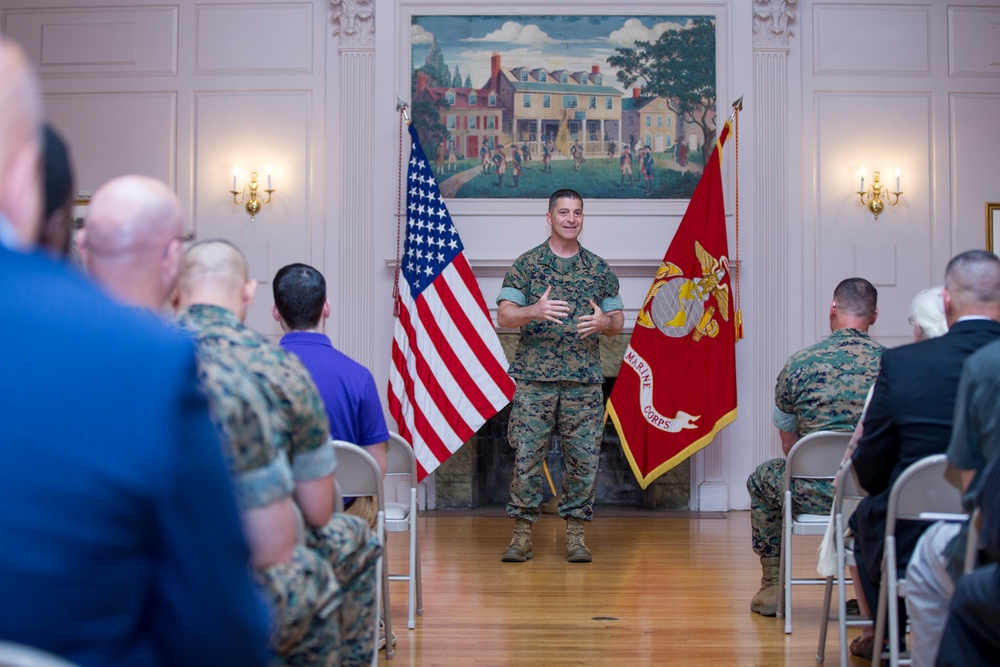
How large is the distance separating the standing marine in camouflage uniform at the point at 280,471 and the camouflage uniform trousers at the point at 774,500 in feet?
6.73

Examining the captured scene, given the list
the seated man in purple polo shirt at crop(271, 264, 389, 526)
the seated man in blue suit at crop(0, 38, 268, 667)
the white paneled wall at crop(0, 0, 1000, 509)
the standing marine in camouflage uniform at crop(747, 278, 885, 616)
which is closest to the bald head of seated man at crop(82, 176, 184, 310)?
the seated man in blue suit at crop(0, 38, 268, 667)

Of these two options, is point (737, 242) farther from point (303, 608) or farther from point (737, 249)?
point (303, 608)

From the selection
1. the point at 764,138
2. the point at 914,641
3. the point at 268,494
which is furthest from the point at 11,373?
the point at 764,138

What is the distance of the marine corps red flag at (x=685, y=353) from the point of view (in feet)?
22.1

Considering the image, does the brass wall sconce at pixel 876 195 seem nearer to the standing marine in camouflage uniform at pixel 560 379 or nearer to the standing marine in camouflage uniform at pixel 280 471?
the standing marine in camouflage uniform at pixel 560 379

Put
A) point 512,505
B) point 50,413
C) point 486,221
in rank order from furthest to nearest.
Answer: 1. point 486,221
2. point 512,505
3. point 50,413

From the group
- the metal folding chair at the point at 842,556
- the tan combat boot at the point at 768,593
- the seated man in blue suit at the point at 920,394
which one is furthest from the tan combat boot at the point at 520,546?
the seated man in blue suit at the point at 920,394

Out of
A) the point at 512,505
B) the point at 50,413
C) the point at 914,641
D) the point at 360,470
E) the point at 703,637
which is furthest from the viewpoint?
the point at 512,505

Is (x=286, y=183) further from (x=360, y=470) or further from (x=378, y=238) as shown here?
(x=360, y=470)

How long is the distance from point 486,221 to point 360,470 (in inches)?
164

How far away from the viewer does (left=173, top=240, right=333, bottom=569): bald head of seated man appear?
177 centimetres

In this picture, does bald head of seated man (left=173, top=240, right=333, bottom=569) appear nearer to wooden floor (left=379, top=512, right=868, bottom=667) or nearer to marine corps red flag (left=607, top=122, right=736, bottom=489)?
wooden floor (left=379, top=512, right=868, bottom=667)

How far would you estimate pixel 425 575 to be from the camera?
4.98m

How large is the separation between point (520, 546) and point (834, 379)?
2074mm
